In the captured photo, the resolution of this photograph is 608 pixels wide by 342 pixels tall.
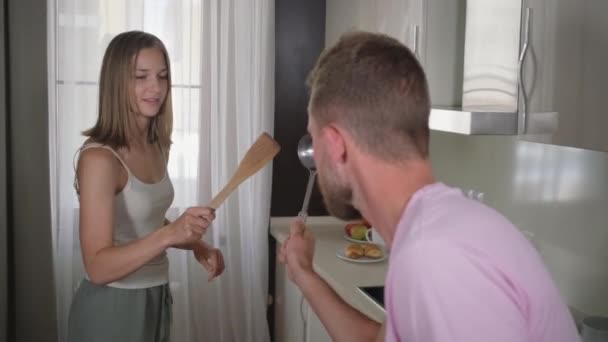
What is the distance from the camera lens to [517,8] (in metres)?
1.75

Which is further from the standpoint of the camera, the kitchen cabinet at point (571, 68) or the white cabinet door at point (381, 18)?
the white cabinet door at point (381, 18)

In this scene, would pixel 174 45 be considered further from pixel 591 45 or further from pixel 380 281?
pixel 591 45

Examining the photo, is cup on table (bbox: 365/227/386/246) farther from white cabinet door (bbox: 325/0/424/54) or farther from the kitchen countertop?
white cabinet door (bbox: 325/0/424/54)

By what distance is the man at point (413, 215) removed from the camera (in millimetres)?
715

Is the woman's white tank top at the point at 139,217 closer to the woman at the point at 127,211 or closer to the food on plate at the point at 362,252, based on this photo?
the woman at the point at 127,211

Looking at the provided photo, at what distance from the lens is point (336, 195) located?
3.20 feet

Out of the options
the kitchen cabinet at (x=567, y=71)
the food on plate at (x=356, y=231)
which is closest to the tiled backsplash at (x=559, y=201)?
the kitchen cabinet at (x=567, y=71)

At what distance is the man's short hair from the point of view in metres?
0.87

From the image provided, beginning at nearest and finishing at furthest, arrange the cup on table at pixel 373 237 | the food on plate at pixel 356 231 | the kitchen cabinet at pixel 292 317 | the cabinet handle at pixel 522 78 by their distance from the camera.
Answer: the cabinet handle at pixel 522 78, the kitchen cabinet at pixel 292 317, the cup on table at pixel 373 237, the food on plate at pixel 356 231

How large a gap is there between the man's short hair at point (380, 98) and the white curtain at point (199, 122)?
2.00 meters

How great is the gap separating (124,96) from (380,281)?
960 millimetres

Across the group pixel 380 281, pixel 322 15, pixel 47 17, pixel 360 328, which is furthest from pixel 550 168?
pixel 47 17

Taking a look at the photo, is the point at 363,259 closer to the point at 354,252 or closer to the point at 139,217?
the point at 354,252

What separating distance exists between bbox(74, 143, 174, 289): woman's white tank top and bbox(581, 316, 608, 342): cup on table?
1017mm
